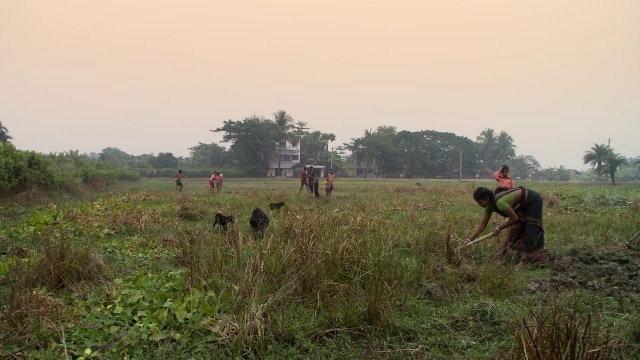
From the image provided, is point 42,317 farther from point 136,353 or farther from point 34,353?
point 136,353

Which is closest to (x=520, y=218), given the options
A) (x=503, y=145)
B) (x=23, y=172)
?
(x=23, y=172)

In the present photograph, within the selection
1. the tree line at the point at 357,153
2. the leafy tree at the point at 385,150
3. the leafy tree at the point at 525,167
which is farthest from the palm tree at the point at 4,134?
the leafy tree at the point at 525,167

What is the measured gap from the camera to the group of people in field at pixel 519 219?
5.73 metres

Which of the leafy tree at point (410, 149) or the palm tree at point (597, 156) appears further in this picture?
the leafy tree at point (410, 149)

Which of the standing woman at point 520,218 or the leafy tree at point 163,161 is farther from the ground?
the leafy tree at point 163,161

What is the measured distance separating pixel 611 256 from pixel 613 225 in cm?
407

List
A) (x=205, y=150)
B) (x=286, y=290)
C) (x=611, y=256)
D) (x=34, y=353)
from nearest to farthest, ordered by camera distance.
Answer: (x=34, y=353)
(x=286, y=290)
(x=611, y=256)
(x=205, y=150)

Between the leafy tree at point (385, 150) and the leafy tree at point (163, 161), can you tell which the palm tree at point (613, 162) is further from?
the leafy tree at point (163, 161)

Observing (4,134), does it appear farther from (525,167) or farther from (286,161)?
(525,167)

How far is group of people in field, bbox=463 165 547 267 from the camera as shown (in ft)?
18.8

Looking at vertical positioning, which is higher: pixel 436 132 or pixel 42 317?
pixel 436 132

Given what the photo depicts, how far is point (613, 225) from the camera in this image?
29.7ft

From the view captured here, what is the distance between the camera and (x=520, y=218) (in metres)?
6.07

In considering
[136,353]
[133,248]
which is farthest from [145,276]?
[133,248]
